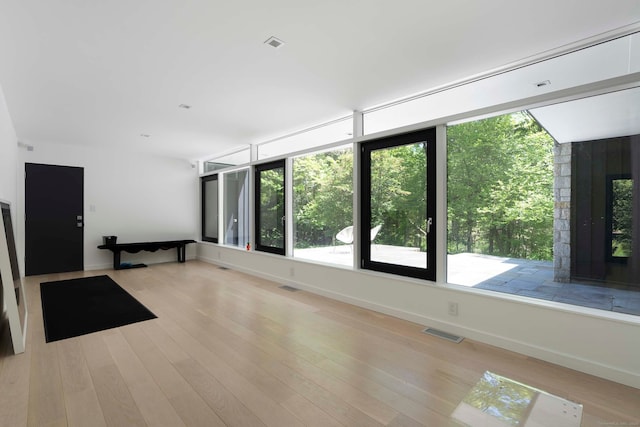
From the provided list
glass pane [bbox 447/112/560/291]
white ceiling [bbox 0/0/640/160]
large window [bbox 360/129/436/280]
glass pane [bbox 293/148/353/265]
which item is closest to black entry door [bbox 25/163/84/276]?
white ceiling [bbox 0/0/640/160]

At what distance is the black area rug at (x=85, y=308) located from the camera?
10.0 feet

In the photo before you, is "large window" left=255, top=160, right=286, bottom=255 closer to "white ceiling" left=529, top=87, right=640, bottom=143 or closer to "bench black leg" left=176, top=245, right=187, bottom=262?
"bench black leg" left=176, top=245, right=187, bottom=262

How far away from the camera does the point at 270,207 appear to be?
540 centimetres

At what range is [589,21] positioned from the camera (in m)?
2.00

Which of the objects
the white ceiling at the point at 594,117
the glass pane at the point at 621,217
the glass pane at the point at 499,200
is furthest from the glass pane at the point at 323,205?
the glass pane at the point at 621,217

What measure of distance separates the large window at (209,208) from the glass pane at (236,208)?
0.41m

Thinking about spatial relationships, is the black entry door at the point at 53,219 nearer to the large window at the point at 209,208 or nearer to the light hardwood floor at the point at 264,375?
the large window at the point at 209,208

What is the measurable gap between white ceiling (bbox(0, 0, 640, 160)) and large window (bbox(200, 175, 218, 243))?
11.0ft

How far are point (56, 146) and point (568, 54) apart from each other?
24.8 ft

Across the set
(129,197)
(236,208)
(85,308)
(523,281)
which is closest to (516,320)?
(523,281)

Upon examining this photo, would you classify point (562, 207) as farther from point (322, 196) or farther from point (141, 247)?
point (141, 247)

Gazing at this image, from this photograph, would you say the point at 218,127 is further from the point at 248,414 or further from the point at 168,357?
the point at 248,414

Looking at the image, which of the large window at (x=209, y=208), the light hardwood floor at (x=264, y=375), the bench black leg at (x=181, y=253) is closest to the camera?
the light hardwood floor at (x=264, y=375)

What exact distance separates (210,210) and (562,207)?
6.64m
